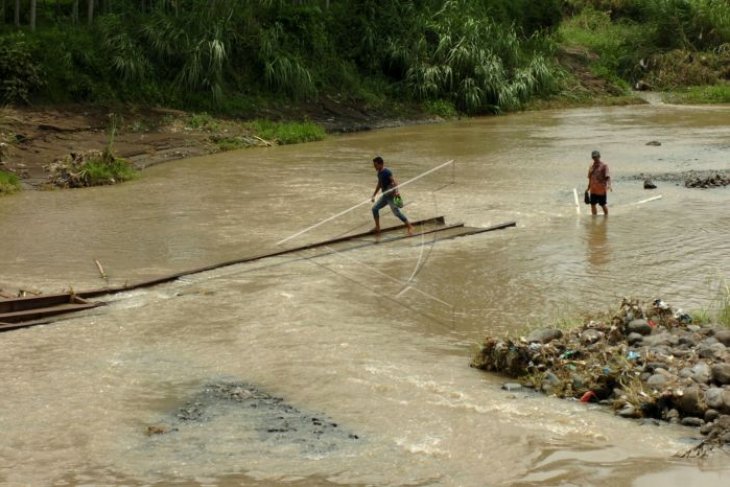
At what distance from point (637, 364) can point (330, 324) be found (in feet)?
11.4

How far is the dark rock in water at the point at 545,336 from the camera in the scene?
9.15 m

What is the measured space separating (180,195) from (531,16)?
26478 mm

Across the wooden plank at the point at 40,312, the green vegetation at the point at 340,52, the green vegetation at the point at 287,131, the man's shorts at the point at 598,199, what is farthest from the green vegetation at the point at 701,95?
the wooden plank at the point at 40,312

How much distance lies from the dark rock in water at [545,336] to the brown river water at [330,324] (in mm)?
645

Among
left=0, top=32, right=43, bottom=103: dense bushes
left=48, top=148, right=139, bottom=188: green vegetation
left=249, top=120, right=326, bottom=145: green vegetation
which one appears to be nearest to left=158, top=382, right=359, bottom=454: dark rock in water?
left=48, top=148, right=139, bottom=188: green vegetation

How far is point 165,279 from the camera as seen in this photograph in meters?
12.1

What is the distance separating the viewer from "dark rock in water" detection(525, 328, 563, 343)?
9.15m

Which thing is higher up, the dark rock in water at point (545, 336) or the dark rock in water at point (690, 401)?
the dark rock in water at point (545, 336)

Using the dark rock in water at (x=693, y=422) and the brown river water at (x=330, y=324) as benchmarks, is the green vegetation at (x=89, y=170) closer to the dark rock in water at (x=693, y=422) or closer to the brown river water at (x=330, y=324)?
the brown river water at (x=330, y=324)

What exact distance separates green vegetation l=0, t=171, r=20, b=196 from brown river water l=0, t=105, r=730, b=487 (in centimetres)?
44

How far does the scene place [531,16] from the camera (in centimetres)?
4228

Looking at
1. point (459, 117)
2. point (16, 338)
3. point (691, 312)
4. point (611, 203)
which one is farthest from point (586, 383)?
point (459, 117)

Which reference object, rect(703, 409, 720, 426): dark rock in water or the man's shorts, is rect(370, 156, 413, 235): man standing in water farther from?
rect(703, 409, 720, 426): dark rock in water

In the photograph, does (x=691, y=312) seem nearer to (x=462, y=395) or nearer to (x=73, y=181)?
(x=462, y=395)
